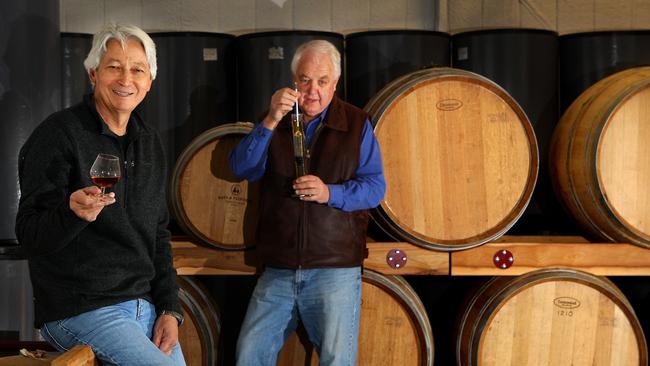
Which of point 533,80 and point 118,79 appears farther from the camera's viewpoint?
point 533,80

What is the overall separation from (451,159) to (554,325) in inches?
34.1

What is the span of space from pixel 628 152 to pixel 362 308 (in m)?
1.39

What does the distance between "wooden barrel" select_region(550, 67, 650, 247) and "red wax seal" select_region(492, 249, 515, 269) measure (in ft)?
1.42

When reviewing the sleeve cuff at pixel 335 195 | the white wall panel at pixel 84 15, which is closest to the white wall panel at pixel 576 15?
the sleeve cuff at pixel 335 195

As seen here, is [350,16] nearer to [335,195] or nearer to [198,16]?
[198,16]

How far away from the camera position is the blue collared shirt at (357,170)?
3.69 meters

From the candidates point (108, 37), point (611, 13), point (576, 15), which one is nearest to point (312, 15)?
point (576, 15)

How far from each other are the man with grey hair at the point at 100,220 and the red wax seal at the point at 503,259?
1.76 m

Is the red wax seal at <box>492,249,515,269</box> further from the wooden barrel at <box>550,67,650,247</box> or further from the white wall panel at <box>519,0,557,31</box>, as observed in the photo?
the white wall panel at <box>519,0,557,31</box>

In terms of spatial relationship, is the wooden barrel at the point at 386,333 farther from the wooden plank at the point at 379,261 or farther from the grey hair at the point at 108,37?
the grey hair at the point at 108,37

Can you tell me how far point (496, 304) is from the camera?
4082 millimetres

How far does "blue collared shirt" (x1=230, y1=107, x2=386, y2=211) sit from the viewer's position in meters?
3.69

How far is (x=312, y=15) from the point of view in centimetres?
589

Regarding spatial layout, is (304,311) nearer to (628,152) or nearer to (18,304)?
(18,304)
